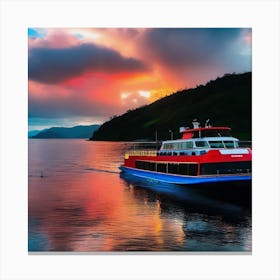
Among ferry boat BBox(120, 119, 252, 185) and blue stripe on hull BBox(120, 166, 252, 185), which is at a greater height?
ferry boat BBox(120, 119, 252, 185)

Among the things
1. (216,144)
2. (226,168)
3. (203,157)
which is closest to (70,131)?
(203,157)

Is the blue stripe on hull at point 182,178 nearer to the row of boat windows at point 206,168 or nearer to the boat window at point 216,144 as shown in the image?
the row of boat windows at point 206,168

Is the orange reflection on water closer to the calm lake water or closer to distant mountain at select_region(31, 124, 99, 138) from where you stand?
the calm lake water

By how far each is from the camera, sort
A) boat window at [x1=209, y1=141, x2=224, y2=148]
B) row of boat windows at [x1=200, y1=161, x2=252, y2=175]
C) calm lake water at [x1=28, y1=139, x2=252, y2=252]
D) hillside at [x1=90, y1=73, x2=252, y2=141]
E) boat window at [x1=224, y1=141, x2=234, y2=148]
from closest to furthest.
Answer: calm lake water at [x1=28, y1=139, x2=252, y2=252] → hillside at [x1=90, y1=73, x2=252, y2=141] → row of boat windows at [x1=200, y1=161, x2=252, y2=175] → boat window at [x1=224, y1=141, x2=234, y2=148] → boat window at [x1=209, y1=141, x2=224, y2=148]

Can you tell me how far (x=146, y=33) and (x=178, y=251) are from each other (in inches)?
216

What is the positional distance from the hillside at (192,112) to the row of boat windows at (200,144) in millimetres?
677

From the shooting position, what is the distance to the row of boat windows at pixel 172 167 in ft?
47.1

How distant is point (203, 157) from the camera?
13914mm

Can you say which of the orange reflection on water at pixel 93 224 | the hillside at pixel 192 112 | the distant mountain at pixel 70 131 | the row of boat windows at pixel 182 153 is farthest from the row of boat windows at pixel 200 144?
the distant mountain at pixel 70 131

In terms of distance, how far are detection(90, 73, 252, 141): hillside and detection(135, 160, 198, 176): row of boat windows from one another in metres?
1.19

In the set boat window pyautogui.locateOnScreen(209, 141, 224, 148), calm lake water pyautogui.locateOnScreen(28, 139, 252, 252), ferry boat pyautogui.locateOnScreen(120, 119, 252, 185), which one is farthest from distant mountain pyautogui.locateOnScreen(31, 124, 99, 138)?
boat window pyautogui.locateOnScreen(209, 141, 224, 148)

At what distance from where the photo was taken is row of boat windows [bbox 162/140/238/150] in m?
13.8

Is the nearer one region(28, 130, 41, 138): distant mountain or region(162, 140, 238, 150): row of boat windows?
region(28, 130, 41, 138): distant mountain
